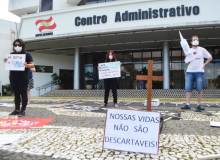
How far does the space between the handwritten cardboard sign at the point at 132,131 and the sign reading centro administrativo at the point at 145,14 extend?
10870mm

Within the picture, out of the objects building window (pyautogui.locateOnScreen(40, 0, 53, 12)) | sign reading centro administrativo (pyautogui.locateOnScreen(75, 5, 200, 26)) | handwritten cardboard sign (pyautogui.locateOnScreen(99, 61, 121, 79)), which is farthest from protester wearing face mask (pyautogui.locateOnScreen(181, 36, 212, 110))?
building window (pyautogui.locateOnScreen(40, 0, 53, 12))

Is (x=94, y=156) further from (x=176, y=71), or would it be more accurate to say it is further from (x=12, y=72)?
(x=176, y=71)

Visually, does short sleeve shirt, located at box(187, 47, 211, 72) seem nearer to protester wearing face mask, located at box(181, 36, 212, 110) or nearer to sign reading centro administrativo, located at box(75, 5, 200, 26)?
protester wearing face mask, located at box(181, 36, 212, 110)

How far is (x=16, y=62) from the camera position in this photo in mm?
3969

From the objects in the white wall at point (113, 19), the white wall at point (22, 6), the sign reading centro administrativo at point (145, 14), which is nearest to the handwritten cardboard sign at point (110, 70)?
the white wall at point (113, 19)

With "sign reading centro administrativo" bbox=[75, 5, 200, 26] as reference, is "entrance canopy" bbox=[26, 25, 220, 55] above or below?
below

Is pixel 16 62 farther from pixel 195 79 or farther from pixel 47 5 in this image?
pixel 47 5

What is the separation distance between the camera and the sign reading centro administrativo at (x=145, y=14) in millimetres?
11062

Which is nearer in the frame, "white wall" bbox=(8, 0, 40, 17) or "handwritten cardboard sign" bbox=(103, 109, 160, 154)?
"handwritten cardboard sign" bbox=(103, 109, 160, 154)

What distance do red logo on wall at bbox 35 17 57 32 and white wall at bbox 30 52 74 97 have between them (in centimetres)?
490

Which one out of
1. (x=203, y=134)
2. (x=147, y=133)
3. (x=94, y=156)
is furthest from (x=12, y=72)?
(x=203, y=134)

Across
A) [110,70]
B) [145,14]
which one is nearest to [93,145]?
[110,70]

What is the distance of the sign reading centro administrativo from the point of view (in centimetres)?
1106

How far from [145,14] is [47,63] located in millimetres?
11904
